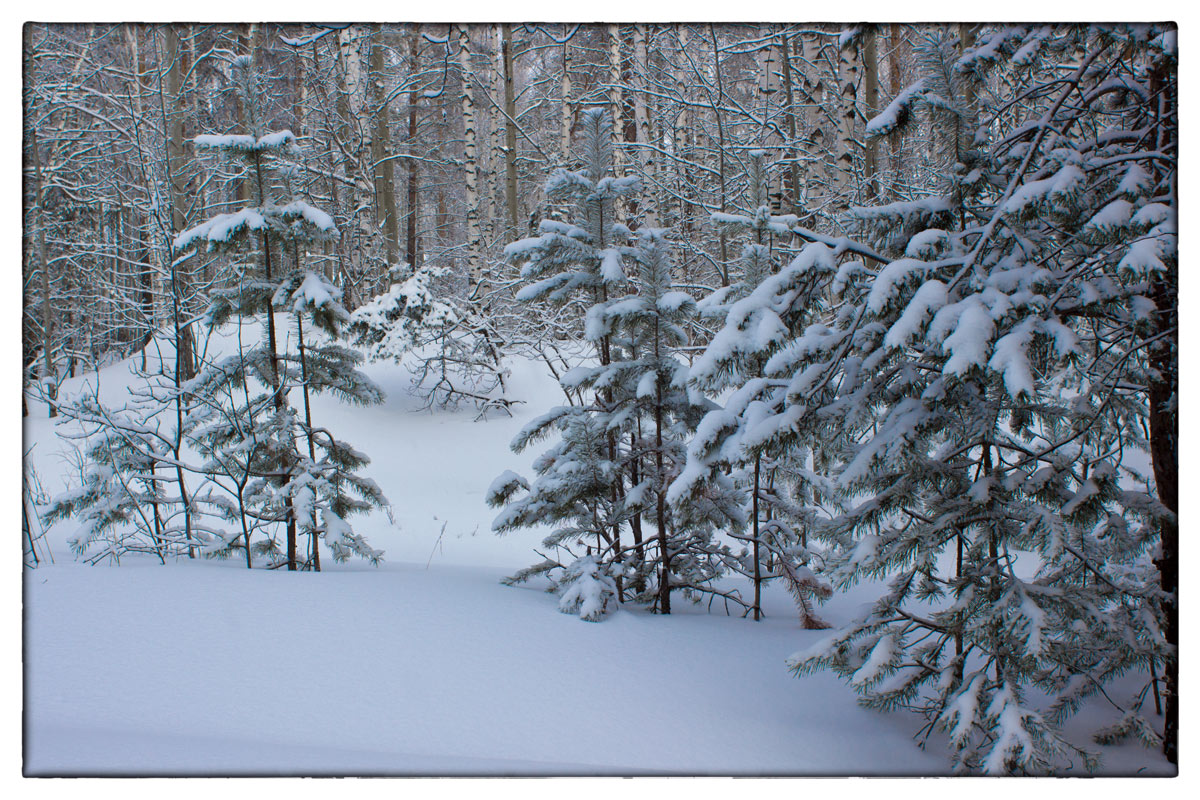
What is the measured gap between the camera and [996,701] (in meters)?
2.56

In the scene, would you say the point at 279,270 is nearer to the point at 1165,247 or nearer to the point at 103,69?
the point at 103,69

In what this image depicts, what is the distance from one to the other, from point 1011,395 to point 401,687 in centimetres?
267

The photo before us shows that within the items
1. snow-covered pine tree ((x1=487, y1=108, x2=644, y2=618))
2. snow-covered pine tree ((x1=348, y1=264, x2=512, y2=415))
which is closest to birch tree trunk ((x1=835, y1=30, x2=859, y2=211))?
snow-covered pine tree ((x1=487, y1=108, x2=644, y2=618))

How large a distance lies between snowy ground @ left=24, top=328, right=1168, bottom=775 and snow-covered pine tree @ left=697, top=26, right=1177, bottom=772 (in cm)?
40

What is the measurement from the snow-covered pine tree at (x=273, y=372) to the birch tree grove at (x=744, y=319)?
32 millimetres

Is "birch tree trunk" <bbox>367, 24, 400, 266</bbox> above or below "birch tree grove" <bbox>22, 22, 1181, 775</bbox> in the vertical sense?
above

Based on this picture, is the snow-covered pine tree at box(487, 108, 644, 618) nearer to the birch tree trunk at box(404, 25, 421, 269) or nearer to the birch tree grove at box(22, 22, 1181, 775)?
the birch tree grove at box(22, 22, 1181, 775)

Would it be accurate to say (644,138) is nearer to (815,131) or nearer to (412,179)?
(815,131)

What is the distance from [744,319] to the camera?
9.30ft

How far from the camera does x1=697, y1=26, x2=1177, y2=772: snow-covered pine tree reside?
101 inches

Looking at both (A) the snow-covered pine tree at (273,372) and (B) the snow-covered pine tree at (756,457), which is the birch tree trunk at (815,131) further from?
(A) the snow-covered pine tree at (273,372)

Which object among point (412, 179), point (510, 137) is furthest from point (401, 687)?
point (412, 179)

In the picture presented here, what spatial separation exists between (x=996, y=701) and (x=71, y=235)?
6045mm

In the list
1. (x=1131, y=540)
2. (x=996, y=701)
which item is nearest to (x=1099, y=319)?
(x=1131, y=540)
